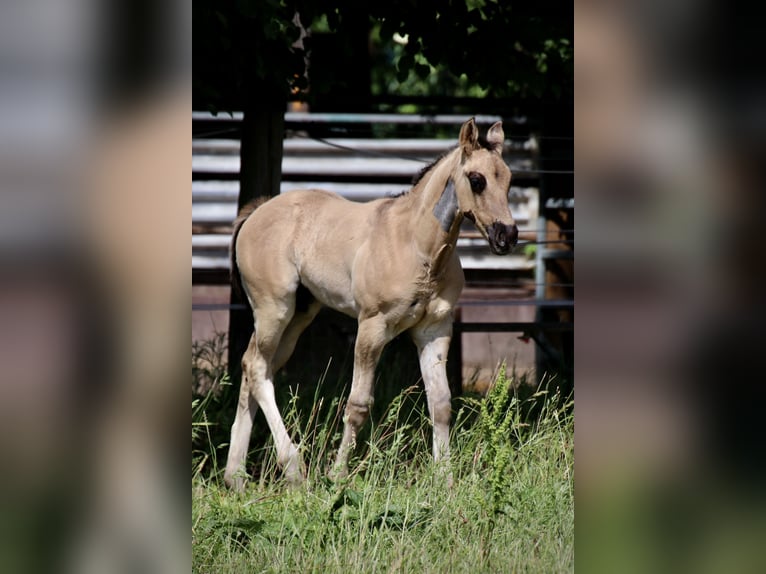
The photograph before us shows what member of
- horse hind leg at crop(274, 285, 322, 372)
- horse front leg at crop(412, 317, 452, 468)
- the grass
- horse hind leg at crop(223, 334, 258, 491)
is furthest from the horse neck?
horse hind leg at crop(223, 334, 258, 491)

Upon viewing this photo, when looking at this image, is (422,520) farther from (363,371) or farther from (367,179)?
(367,179)

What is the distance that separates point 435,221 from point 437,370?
0.94 m

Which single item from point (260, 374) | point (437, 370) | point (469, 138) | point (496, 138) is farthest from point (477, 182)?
point (260, 374)

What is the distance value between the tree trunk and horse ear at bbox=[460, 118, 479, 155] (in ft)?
7.58

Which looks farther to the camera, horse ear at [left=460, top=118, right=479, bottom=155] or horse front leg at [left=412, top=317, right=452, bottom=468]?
horse front leg at [left=412, top=317, right=452, bottom=468]

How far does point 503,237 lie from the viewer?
16.2 ft

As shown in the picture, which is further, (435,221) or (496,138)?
(435,221)

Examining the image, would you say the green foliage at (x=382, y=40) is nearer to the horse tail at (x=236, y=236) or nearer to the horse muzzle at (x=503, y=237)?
the horse tail at (x=236, y=236)

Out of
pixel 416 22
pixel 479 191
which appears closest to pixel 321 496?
pixel 479 191

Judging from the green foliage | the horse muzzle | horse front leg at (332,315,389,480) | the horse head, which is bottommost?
horse front leg at (332,315,389,480)

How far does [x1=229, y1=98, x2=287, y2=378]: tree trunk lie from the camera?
23.0 feet

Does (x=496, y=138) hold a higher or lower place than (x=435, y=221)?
higher
